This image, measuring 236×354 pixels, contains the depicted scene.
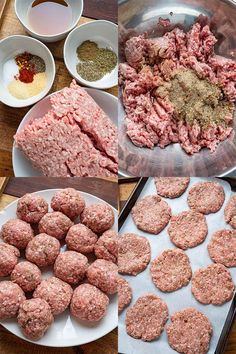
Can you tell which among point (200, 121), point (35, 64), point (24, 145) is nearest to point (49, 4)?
point (35, 64)

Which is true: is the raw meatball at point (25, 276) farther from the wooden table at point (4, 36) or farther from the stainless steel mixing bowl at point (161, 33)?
the stainless steel mixing bowl at point (161, 33)

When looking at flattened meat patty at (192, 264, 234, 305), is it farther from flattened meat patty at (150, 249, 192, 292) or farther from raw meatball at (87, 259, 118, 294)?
raw meatball at (87, 259, 118, 294)

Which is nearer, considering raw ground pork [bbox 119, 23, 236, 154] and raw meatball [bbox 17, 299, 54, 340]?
raw meatball [bbox 17, 299, 54, 340]

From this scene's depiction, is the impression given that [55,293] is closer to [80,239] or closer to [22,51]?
[80,239]

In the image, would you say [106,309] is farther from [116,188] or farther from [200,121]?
[200,121]

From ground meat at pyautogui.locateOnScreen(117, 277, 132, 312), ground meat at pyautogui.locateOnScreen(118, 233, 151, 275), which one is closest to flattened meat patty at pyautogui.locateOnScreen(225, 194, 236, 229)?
ground meat at pyautogui.locateOnScreen(118, 233, 151, 275)
